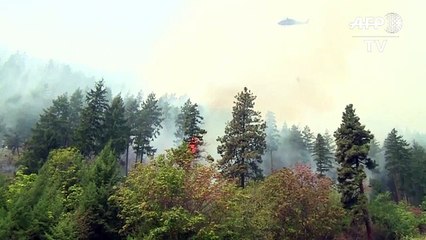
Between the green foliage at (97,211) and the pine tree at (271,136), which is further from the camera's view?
the pine tree at (271,136)

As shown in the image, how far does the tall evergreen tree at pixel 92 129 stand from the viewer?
4500cm

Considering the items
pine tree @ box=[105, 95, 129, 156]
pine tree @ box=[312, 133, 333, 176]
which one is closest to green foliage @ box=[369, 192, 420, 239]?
pine tree @ box=[312, 133, 333, 176]

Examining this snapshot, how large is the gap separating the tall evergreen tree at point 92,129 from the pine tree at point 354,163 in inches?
1063

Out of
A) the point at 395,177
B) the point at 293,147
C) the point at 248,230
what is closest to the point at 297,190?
the point at 248,230

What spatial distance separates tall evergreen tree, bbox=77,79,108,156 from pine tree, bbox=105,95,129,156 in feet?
2.62

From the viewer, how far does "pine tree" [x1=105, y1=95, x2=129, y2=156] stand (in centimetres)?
4867

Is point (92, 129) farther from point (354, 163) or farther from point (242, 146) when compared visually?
point (354, 163)

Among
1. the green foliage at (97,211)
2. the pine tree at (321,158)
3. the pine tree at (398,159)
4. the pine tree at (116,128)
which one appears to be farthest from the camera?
the pine tree at (321,158)

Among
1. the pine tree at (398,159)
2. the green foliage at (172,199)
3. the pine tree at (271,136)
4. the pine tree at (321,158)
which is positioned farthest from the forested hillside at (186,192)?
the pine tree at (271,136)

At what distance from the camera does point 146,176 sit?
82.5 ft

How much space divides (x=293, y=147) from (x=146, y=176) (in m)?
67.7

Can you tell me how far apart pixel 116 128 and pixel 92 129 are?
4.43 m

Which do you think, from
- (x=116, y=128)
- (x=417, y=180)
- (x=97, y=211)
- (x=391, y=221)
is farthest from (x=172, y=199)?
(x=417, y=180)

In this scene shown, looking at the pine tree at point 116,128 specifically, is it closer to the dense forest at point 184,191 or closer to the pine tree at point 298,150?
the dense forest at point 184,191
